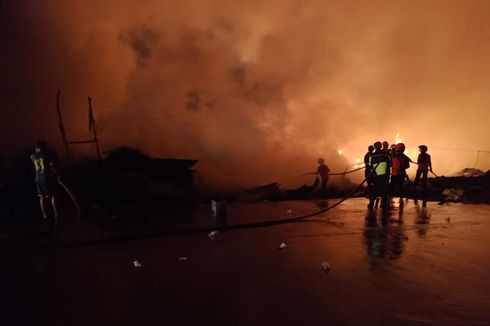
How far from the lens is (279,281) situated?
4539 millimetres

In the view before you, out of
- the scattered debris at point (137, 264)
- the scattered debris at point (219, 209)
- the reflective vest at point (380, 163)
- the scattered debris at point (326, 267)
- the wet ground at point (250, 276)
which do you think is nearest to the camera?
the wet ground at point (250, 276)

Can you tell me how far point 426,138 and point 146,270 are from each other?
67.5 ft

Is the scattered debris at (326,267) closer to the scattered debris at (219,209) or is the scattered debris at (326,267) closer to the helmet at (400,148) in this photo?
the scattered debris at (219,209)

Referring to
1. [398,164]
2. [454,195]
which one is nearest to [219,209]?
[398,164]

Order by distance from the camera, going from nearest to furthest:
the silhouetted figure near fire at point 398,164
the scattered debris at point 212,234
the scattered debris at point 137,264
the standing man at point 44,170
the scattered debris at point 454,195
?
the scattered debris at point 137,264 < the scattered debris at point 212,234 < the standing man at point 44,170 < the silhouetted figure near fire at point 398,164 < the scattered debris at point 454,195

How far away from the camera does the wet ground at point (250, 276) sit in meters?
3.65

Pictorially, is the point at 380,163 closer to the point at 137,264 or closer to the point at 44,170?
the point at 137,264

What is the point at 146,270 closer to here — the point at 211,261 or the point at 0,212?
the point at 211,261

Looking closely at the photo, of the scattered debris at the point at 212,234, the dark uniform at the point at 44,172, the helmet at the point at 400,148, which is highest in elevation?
the helmet at the point at 400,148

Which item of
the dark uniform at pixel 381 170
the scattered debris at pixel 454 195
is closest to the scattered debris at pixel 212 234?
the dark uniform at pixel 381 170

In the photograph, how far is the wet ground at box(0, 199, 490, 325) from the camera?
12.0 ft

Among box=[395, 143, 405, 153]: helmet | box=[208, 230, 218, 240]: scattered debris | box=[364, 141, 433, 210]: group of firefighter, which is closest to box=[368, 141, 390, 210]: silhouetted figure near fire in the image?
box=[364, 141, 433, 210]: group of firefighter

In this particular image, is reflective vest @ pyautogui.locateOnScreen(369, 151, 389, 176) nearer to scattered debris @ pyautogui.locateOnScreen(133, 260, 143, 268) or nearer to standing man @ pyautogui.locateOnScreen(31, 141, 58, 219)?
scattered debris @ pyautogui.locateOnScreen(133, 260, 143, 268)

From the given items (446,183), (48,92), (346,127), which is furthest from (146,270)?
(346,127)
